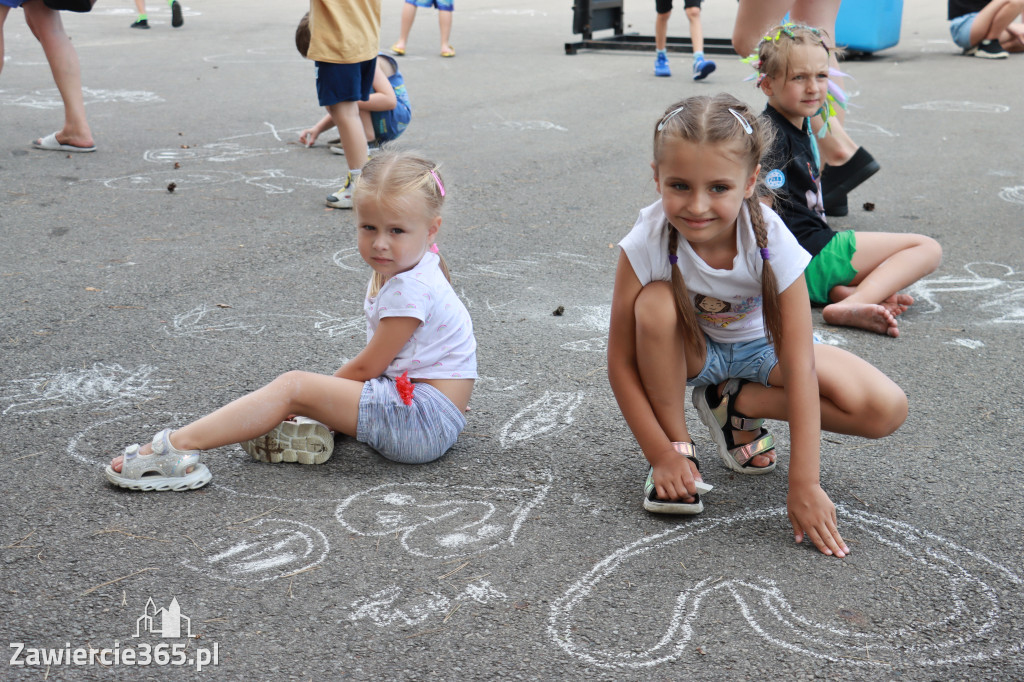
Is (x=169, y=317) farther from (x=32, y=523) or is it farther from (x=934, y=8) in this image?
(x=934, y=8)

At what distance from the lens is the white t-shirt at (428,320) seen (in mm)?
2502

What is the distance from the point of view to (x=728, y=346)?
8.22 ft

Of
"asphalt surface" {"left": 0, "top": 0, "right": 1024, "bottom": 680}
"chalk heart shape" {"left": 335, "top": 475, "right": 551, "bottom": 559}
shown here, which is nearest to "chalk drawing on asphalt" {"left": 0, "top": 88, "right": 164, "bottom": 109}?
"asphalt surface" {"left": 0, "top": 0, "right": 1024, "bottom": 680}

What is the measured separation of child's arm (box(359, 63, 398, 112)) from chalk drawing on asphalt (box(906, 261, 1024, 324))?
10.7 ft

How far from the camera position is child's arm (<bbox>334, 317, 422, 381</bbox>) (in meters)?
2.51

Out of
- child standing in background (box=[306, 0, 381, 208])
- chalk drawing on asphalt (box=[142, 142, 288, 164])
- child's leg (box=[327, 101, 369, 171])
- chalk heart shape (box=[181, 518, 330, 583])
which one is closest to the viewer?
chalk heart shape (box=[181, 518, 330, 583])

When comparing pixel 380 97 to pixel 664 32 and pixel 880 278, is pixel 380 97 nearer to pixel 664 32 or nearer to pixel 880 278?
pixel 880 278

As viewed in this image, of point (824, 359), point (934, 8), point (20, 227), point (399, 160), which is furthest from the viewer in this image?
point (934, 8)

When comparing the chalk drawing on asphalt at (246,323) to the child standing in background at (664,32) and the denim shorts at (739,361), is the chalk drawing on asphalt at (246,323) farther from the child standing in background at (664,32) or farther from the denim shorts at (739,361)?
the child standing in background at (664,32)

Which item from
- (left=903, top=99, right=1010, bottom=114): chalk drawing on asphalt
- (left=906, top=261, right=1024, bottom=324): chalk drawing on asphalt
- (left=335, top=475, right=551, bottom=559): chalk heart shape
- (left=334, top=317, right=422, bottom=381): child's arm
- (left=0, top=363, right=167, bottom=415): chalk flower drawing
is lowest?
(left=335, top=475, right=551, bottom=559): chalk heart shape

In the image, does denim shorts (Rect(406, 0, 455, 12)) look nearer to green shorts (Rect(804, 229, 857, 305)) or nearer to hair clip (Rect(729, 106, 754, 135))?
green shorts (Rect(804, 229, 857, 305))

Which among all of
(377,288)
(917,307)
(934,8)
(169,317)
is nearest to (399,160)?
(377,288)

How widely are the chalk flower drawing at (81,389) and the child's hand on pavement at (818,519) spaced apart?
1827mm

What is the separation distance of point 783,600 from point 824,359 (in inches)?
24.9
